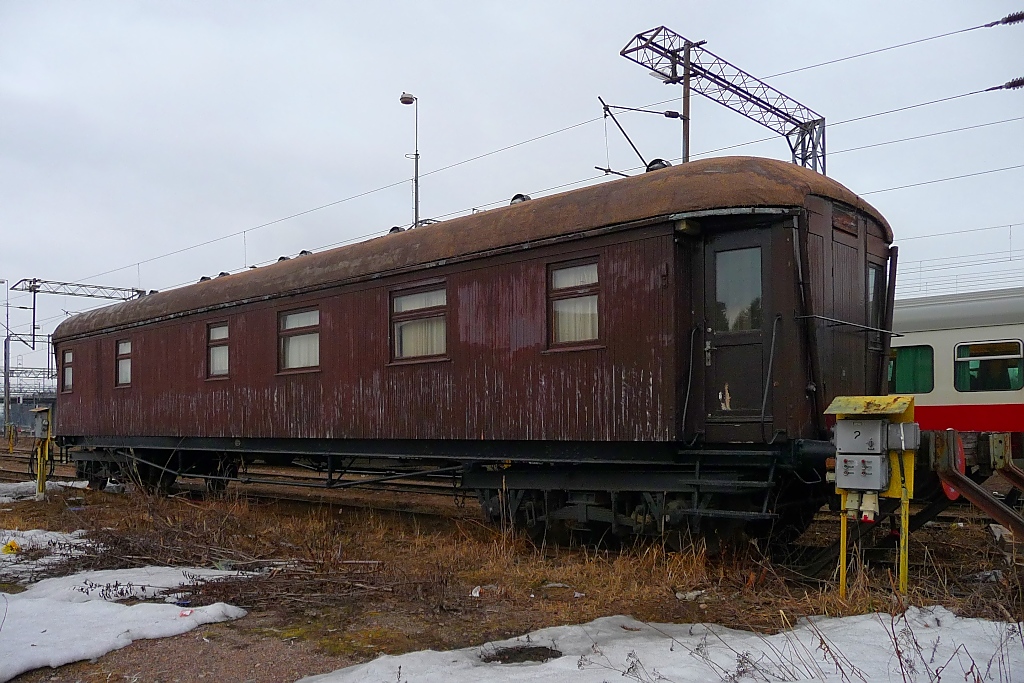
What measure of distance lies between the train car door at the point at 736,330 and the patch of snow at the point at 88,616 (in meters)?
4.07

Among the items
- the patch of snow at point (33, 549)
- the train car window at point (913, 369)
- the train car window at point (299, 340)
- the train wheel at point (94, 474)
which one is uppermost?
the train car window at point (299, 340)

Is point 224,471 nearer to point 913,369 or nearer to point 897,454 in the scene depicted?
point 897,454

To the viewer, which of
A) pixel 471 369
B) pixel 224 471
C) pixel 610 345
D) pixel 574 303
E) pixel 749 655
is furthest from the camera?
pixel 224 471

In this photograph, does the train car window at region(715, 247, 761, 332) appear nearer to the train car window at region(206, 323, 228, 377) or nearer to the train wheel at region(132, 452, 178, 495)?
the train car window at region(206, 323, 228, 377)

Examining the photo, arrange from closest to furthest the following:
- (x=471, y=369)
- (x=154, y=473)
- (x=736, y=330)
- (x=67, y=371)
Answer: (x=736, y=330), (x=471, y=369), (x=154, y=473), (x=67, y=371)

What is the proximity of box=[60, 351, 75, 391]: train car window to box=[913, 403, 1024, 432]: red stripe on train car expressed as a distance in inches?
590

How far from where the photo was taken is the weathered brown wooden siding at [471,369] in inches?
302

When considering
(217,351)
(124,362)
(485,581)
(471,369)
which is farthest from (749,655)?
(124,362)

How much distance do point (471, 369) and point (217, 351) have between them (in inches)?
213

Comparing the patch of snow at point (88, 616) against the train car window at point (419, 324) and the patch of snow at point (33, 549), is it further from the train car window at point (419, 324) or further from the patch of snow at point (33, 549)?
the train car window at point (419, 324)

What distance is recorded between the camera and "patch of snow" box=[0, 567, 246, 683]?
4984 mm

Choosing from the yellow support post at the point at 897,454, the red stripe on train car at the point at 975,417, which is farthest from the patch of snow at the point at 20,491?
the red stripe on train car at the point at 975,417

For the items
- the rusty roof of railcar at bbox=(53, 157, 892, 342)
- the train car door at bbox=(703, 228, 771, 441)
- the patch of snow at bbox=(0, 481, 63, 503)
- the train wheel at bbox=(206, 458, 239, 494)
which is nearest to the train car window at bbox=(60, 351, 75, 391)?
the patch of snow at bbox=(0, 481, 63, 503)

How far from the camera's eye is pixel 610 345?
7.89m
